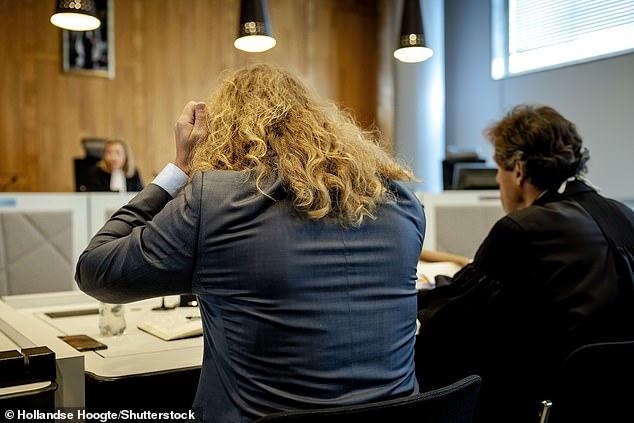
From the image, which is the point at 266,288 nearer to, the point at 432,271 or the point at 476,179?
the point at 432,271

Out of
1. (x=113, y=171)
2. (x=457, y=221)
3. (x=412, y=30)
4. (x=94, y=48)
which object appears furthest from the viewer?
(x=94, y=48)

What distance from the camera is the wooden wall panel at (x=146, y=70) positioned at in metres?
6.20

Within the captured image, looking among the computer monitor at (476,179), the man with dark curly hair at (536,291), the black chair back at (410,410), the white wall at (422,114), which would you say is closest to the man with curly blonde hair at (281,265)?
the black chair back at (410,410)

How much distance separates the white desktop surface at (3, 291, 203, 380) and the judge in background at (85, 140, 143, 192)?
3.56 m

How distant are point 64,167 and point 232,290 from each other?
5740 mm

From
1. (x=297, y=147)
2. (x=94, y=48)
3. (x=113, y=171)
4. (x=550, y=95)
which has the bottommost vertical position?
(x=297, y=147)

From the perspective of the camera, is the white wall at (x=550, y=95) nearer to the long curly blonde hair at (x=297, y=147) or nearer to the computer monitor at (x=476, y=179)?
the computer monitor at (x=476, y=179)

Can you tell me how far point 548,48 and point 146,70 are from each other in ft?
13.4

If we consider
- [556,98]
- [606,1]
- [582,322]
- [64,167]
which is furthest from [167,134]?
[582,322]

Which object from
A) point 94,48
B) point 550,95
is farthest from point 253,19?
point 550,95

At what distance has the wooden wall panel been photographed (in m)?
6.20

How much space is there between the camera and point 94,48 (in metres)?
6.50

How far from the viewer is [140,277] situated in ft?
3.87

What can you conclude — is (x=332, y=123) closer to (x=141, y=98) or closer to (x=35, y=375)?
(x=35, y=375)
